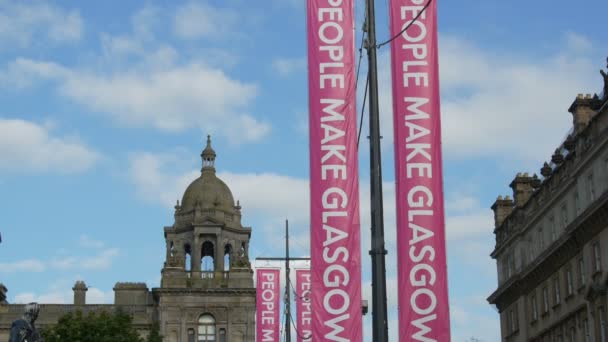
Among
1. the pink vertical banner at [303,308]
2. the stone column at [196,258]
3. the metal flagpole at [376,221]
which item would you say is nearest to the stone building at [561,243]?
the pink vertical banner at [303,308]

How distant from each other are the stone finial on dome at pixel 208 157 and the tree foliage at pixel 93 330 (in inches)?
1271

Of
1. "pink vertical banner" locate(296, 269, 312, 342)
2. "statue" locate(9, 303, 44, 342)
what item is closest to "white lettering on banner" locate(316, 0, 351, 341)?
"statue" locate(9, 303, 44, 342)

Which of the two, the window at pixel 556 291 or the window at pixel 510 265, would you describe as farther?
the window at pixel 510 265

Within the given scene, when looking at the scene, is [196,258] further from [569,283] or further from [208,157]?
[569,283]

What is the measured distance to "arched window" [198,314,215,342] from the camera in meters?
101

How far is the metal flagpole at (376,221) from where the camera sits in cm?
2036

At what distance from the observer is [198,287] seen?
10106 centimetres

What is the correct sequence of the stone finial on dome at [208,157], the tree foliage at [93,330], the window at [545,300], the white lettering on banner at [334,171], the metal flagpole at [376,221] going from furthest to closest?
1. the stone finial on dome at [208,157]
2. the tree foliage at [93,330]
3. the window at [545,300]
4. the white lettering on banner at [334,171]
5. the metal flagpole at [376,221]

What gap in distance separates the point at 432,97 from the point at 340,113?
188cm

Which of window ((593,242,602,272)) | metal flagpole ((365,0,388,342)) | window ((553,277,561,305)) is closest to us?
metal flagpole ((365,0,388,342))

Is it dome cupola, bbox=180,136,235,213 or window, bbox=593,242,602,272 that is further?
dome cupola, bbox=180,136,235,213

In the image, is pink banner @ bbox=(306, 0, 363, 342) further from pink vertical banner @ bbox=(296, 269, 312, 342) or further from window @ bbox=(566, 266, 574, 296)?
window @ bbox=(566, 266, 574, 296)

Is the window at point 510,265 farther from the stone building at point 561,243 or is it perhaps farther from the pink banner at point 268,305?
the pink banner at point 268,305

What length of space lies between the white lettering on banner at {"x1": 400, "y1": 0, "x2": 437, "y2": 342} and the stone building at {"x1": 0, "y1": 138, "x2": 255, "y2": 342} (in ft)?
255
